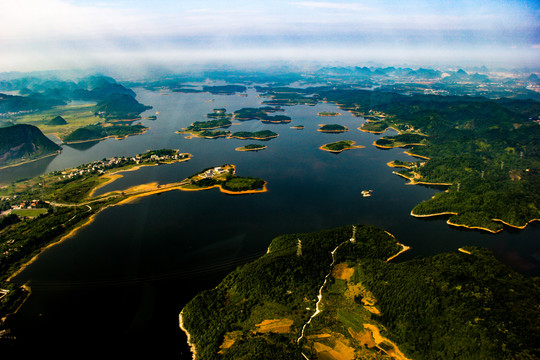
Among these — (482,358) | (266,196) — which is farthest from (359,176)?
(482,358)

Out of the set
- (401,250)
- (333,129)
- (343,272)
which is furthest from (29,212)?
(333,129)

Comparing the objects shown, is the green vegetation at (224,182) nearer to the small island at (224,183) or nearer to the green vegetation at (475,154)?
the small island at (224,183)

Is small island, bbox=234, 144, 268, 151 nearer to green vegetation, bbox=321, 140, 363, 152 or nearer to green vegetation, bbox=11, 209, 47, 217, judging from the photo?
green vegetation, bbox=321, 140, 363, 152

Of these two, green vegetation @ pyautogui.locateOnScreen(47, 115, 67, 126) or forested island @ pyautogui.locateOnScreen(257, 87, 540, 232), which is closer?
forested island @ pyautogui.locateOnScreen(257, 87, 540, 232)

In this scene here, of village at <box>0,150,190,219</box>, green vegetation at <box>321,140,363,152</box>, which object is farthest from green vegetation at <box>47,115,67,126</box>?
green vegetation at <box>321,140,363,152</box>

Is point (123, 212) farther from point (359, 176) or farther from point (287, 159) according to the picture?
point (359, 176)

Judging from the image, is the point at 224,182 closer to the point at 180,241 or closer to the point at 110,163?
the point at 180,241

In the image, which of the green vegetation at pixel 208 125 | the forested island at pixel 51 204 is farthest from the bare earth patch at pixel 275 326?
the green vegetation at pixel 208 125
